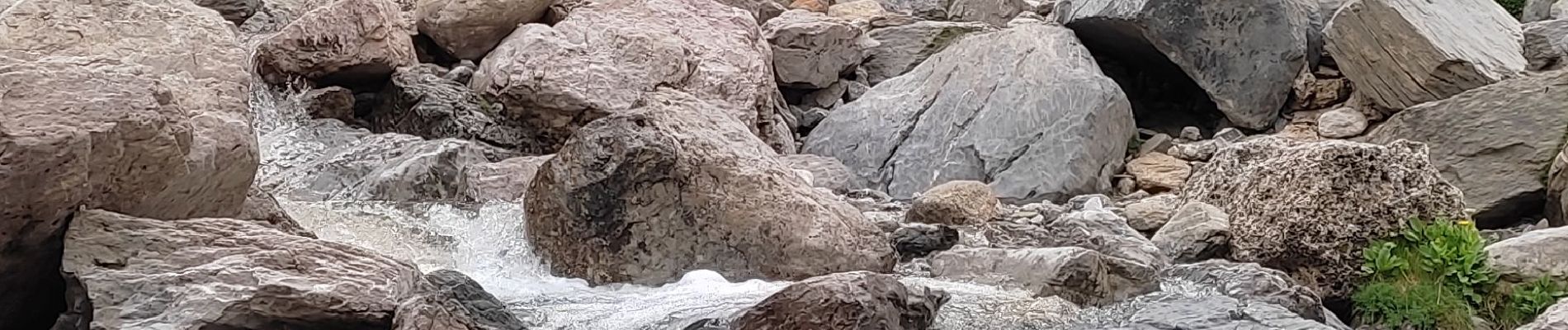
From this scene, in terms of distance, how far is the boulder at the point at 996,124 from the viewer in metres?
11.6

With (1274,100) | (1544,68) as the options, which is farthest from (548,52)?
(1544,68)

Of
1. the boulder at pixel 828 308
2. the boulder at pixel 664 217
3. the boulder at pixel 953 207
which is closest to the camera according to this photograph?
the boulder at pixel 828 308

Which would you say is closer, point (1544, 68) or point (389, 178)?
point (389, 178)

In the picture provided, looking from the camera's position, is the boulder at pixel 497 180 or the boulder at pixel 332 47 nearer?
the boulder at pixel 497 180

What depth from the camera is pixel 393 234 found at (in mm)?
8047

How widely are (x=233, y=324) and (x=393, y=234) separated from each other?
12.3 feet

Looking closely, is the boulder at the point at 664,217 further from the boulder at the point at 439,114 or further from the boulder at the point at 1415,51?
the boulder at the point at 1415,51

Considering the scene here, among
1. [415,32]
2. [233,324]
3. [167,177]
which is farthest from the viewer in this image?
[415,32]

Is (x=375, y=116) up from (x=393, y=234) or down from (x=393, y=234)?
down

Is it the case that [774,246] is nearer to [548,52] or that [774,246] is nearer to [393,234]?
[393,234]

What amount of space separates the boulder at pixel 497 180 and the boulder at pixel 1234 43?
6.04 meters

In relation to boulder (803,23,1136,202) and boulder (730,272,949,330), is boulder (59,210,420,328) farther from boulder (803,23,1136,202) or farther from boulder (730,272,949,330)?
boulder (803,23,1136,202)

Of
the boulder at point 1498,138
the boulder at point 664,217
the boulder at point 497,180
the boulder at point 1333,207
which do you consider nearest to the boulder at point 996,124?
the boulder at point 1498,138

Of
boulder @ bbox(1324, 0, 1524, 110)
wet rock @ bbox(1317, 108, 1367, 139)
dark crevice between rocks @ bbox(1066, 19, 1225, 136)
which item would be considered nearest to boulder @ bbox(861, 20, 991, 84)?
dark crevice between rocks @ bbox(1066, 19, 1225, 136)
